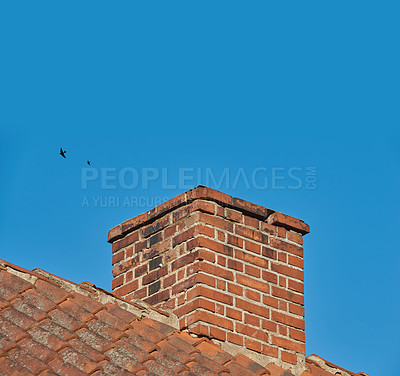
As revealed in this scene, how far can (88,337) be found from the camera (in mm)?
5176

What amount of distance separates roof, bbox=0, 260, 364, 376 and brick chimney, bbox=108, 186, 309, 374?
213 millimetres

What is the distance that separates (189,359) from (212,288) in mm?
858

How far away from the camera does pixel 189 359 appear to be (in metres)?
5.39

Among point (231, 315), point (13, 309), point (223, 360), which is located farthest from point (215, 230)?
point (13, 309)

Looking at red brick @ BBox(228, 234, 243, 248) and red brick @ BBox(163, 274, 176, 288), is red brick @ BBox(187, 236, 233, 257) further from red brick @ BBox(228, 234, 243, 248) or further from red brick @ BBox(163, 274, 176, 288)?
red brick @ BBox(163, 274, 176, 288)

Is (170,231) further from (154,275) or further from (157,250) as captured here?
(154,275)

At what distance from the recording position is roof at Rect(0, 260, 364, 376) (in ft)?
15.7

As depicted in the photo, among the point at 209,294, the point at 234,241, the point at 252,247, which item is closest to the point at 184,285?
the point at 209,294

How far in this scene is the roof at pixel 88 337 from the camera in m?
4.78

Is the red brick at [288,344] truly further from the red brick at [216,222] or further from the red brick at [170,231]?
the red brick at [170,231]

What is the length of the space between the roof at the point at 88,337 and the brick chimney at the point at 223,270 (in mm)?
213

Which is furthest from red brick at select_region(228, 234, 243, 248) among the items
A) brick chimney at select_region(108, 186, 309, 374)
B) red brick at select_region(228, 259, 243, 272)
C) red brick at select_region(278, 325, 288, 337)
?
red brick at select_region(278, 325, 288, 337)

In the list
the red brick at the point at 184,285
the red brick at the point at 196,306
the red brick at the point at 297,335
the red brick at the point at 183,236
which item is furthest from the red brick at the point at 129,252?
the red brick at the point at 297,335

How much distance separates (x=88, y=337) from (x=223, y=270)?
1432mm
